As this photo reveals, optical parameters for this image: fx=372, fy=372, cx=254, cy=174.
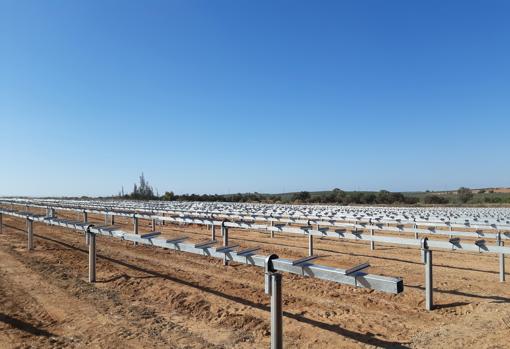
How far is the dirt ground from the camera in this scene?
4664 millimetres

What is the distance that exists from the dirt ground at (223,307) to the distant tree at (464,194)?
130 feet

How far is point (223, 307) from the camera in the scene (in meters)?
5.85

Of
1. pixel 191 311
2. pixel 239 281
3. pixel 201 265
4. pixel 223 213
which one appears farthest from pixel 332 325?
pixel 223 213

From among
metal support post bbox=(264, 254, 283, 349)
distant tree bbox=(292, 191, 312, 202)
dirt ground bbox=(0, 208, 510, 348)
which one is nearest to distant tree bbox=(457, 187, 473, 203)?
distant tree bbox=(292, 191, 312, 202)

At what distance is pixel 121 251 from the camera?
11047mm

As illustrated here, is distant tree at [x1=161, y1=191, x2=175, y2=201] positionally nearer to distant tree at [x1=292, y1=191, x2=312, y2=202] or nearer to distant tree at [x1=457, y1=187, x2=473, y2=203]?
distant tree at [x1=292, y1=191, x2=312, y2=202]

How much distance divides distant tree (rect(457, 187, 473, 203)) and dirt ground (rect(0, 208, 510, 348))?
39.5 metres

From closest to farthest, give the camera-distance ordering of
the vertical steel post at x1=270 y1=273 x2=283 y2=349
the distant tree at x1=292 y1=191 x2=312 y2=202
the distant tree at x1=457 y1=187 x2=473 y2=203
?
the vertical steel post at x1=270 y1=273 x2=283 y2=349 < the distant tree at x1=457 y1=187 x2=473 y2=203 < the distant tree at x1=292 y1=191 x2=312 y2=202

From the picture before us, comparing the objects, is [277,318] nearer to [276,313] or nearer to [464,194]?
[276,313]

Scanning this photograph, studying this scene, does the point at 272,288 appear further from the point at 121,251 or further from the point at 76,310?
the point at 121,251

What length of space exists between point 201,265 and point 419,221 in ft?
26.4

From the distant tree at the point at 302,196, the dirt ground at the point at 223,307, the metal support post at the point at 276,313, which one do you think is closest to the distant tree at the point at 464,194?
the distant tree at the point at 302,196

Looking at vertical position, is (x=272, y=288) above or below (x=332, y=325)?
above

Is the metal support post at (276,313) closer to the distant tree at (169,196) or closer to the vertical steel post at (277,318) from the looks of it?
the vertical steel post at (277,318)
